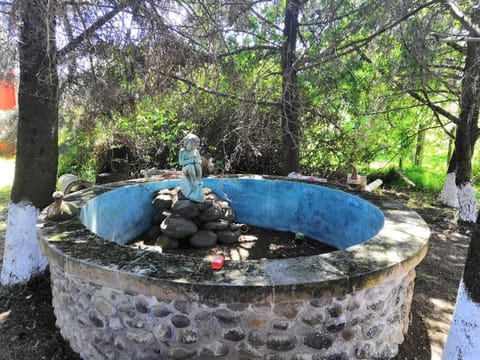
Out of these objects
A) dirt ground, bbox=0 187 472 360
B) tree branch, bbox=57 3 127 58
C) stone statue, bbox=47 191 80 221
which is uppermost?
tree branch, bbox=57 3 127 58

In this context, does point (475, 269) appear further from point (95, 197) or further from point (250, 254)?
point (95, 197)

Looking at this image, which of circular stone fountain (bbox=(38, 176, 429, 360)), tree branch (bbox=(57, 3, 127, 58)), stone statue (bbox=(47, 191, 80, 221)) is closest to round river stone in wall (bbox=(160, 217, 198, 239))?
stone statue (bbox=(47, 191, 80, 221))

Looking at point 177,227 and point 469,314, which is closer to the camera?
point 469,314

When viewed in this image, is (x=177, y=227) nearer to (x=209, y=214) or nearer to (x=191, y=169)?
(x=209, y=214)

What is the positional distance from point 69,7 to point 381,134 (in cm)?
803

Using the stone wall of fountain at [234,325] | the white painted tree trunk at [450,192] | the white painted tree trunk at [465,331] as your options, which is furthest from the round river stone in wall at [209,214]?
the white painted tree trunk at [450,192]

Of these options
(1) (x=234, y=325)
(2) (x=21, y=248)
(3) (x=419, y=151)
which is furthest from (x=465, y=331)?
(3) (x=419, y=151)

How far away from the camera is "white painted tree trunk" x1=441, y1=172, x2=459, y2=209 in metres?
8.73

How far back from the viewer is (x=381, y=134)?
984 cm

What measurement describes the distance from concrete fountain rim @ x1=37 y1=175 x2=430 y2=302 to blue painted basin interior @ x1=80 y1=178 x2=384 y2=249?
1.07 metres

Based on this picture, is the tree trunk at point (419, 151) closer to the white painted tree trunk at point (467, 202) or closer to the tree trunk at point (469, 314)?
the white painted tree trunk at point (467, 202)

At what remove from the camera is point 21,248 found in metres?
4.76

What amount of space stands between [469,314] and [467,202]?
5.59 m

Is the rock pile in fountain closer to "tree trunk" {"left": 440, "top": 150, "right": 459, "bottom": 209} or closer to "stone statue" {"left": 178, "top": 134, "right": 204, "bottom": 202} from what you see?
"stone statue" {"left": 178, "top": 134, "right": 204, "bottom": 202}
